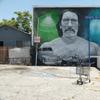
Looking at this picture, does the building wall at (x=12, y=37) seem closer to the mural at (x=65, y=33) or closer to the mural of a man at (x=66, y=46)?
the mural at (x=65, y=33)

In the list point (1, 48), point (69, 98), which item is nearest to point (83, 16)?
point (1, 48)

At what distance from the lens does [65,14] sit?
153ft

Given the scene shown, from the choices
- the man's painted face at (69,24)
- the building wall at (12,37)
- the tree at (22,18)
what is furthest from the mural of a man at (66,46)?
the tree at (22,18)

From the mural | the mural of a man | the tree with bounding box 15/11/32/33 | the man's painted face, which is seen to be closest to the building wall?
the mural

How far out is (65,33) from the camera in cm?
4634

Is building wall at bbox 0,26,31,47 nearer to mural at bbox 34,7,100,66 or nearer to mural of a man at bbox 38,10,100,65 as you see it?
mural at bbox 34,7,100,66

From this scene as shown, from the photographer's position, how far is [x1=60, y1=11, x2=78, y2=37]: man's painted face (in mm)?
46125

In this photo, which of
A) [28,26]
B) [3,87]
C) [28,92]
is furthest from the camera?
[28,26]

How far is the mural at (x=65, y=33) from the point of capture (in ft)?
150

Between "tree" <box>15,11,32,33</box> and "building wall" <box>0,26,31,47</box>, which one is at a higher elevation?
"tree" <box>15,11,32,33</box>

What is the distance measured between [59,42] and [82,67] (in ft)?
71.1

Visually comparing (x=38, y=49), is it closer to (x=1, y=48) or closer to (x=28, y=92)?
(x=1, y=48)

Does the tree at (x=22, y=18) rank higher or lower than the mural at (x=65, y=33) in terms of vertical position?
higher

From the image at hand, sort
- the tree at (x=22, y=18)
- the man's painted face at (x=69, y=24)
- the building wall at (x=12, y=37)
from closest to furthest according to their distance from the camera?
the man's painted face at (x=69, y=24) < the building wall at (x=12, y=37) < the tree at (x=22, y=18)
